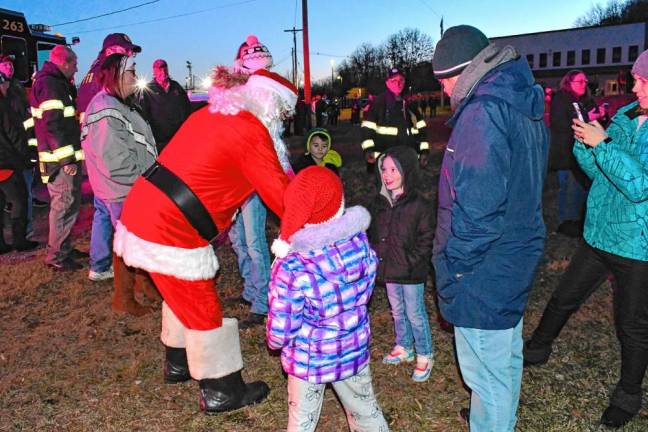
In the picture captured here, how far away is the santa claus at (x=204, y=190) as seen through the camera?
313 centimetres

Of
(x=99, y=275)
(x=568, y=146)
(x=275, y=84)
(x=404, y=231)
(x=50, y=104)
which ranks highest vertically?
(x=50, y=104)

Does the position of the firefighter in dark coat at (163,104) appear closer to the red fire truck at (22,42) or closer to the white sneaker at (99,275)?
the white sneaker at (99,275)

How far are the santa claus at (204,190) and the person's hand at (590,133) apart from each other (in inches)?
64.7

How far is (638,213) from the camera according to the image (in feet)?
10.7

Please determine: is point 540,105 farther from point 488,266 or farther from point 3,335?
point 3,335

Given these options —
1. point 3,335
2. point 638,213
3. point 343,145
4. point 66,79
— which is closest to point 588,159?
point 638,213

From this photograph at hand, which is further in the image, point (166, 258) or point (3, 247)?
point (3, 247)

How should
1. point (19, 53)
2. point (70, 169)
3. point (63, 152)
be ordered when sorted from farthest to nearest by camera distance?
point (19, 53) < point (70, 169) < point (63, 152)

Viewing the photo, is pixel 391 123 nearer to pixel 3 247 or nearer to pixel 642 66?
pixel 642 66

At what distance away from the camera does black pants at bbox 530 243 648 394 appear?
10.9ft

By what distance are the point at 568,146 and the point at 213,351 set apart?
573cm

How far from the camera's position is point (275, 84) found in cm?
326

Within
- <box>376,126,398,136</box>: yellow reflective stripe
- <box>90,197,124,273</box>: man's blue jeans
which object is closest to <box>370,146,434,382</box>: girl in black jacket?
<box>90,197,124,273</box>: man's blue jeans

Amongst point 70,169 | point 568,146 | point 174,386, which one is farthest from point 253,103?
point 568,146
